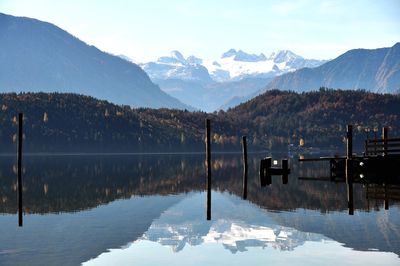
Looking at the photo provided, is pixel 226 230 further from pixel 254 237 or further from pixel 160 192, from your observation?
pixel 160 192

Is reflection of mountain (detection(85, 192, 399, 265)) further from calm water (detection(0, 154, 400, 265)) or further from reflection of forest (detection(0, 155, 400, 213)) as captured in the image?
reflection of forest (detection(0, 155, 400, 213))

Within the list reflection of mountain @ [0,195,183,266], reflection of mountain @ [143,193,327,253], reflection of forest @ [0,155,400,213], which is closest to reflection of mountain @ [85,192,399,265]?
reflection of mountain @ [143,193,327,253]

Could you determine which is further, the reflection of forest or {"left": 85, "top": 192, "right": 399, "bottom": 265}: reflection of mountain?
the reflection of forest

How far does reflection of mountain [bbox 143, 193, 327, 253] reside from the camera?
150ft

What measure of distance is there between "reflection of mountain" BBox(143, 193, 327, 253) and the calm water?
0.26ft

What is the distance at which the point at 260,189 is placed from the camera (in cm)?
8506

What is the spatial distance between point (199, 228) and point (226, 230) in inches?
121

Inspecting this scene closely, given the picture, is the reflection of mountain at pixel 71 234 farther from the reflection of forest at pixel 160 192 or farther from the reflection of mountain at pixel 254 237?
the reflection of forest at pixel 160 192

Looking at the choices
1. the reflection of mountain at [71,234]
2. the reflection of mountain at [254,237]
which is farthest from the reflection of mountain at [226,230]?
the reflection of mountain at [71,234]

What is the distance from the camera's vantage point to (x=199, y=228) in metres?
54.1

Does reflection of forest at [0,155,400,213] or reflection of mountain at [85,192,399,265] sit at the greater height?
reflection of forest at [0,155,400,213]

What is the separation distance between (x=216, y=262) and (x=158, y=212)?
26.4 meters

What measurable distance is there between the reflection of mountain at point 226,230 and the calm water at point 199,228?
79 millimetres

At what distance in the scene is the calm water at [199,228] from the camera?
40.4 meters
